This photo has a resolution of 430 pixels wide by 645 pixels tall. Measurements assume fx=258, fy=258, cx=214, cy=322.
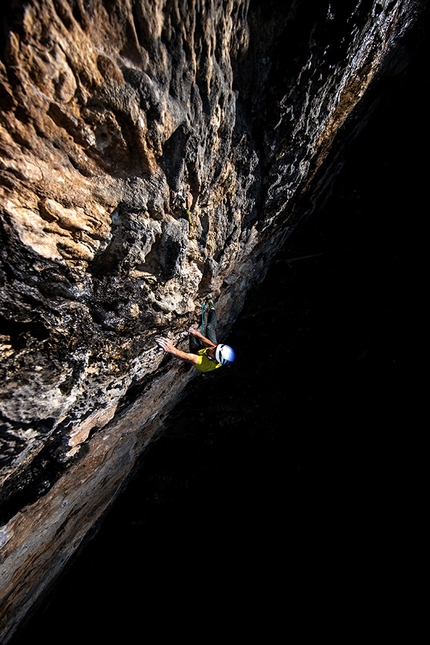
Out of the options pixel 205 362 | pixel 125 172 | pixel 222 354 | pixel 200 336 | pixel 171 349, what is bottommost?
pixel 205 362

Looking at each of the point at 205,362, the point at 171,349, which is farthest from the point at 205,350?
the point at 171,349

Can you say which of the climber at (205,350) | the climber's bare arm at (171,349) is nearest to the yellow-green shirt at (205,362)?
the climber at (205,350)

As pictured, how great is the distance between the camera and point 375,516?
4754 millimetres

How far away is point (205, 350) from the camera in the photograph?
296 cm

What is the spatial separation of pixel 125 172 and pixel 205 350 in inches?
77.0

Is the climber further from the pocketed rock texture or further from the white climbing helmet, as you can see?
the pocketed rock texture

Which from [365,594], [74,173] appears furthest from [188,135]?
[365,594]

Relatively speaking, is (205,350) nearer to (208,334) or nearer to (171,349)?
(208,334)

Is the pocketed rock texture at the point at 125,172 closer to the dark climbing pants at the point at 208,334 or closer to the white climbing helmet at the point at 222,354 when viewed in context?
the dark climbing pants at the point at 208,334

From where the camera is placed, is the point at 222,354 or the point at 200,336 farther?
the point at 200,336

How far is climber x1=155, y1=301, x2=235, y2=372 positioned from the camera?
2.62 meters

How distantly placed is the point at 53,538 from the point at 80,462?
1.69 m

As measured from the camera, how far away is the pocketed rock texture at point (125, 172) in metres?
1.04

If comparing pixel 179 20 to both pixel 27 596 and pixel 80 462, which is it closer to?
pixel 80 462
